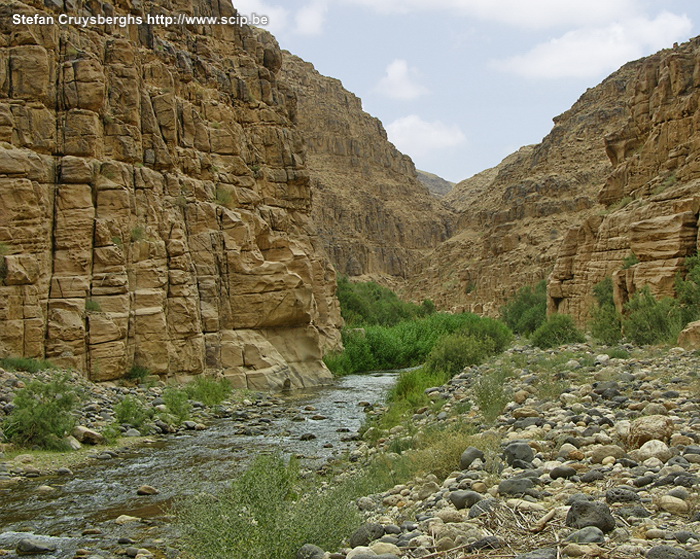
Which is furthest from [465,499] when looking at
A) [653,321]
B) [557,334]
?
[557,334]

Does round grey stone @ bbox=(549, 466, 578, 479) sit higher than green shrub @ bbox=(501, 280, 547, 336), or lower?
lower

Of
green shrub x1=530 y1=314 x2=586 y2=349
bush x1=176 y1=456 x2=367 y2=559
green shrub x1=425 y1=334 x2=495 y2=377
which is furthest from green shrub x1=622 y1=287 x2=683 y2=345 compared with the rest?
bush x1=176 y1=456 x2=367 y2=559

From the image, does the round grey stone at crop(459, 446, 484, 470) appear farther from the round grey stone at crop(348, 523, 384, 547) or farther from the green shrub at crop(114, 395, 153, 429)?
the green shrub at crop(114, 395, 153, 429)

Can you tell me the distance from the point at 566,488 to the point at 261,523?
2.71 metres

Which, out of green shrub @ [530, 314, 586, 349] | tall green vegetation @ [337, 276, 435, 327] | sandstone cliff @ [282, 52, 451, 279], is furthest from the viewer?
sandstone cliff @ [282, 52, 451, 279]

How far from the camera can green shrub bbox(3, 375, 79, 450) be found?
12.7 metres

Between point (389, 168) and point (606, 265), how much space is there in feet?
340

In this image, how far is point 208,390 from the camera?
2148 cm

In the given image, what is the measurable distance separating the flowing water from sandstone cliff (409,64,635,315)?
54.0 meters

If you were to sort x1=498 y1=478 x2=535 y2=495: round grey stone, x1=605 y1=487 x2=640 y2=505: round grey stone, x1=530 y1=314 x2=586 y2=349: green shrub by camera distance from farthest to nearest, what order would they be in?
x1=530 y1=314 x2=586 y2=349: green shrub, x1=498 y1=478 x2=535 y2=495: round grey stone, x1=605 y1=487 x2=640 y2=505: round grey stone

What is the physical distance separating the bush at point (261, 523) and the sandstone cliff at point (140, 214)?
14.6 metres

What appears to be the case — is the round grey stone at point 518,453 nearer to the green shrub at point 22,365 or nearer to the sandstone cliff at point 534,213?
the green shrub at point 22,365

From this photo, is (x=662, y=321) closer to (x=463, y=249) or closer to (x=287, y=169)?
(x=287, y=169)

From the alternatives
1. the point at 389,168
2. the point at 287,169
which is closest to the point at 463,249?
the point at 389,168
